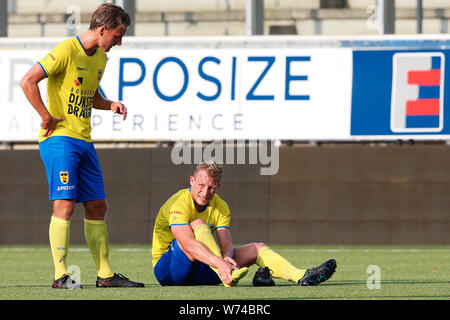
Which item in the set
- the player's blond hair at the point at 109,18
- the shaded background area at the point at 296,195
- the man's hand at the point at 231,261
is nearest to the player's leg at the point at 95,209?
the man's hand at the point at 231,261

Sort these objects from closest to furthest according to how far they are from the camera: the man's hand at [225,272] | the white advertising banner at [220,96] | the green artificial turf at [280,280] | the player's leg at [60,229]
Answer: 1. the green artificial turf at [280,280]
2. the man's hand at [225,272]
3. the player's leg at [60,229]
4. the white advertising banner at [220,96]

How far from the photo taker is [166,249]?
7832mm

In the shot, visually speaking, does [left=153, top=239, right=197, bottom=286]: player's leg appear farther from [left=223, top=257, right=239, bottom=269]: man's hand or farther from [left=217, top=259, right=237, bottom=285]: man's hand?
[left=217, top=259, right=237, bottom=285]: man's hand

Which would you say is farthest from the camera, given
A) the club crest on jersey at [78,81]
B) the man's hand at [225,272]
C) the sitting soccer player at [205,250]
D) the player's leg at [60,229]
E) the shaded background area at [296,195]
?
the shaded background area at [296,195]

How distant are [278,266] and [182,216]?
34.4 inches

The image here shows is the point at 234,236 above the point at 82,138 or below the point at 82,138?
below

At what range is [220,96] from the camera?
15.0 meters

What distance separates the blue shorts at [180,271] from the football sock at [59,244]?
2.62 feet

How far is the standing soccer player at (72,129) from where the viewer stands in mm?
7281

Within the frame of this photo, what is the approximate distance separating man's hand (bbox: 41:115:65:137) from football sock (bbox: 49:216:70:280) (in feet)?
2.15

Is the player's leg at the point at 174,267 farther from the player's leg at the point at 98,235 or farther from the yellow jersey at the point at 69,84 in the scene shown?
the yellow jersey at the point at 69,84
